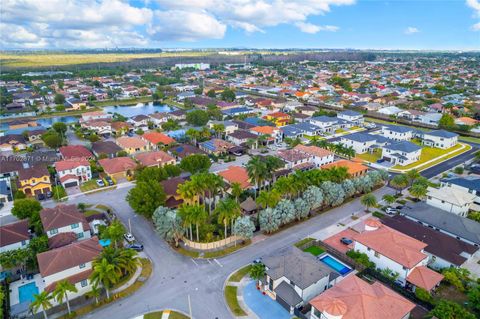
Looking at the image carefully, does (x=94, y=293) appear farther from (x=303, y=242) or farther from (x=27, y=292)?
(x=303, y=242)

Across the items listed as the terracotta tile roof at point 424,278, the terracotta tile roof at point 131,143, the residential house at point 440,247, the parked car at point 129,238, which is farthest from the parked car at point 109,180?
the terracotta tile roof at point 424,278

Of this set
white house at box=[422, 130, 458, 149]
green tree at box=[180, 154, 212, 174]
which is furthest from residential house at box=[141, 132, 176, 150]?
white house at box=[422, 130, 458, 149]

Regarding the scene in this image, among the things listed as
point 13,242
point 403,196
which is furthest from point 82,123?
point 403,196

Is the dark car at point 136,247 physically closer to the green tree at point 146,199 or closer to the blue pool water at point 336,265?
the green tree at point 146,199

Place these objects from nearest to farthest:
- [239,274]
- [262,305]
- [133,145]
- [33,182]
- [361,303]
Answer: [361,303], [262,305], [239,274], [33,182], [133,145]

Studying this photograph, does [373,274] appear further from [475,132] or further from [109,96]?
[109,96]

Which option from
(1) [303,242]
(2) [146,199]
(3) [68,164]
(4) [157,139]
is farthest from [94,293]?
(4) [157,139]

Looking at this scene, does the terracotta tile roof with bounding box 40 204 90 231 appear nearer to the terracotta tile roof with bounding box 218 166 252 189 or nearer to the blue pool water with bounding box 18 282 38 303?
the blue pool water with bounding box 18 282 38 303
